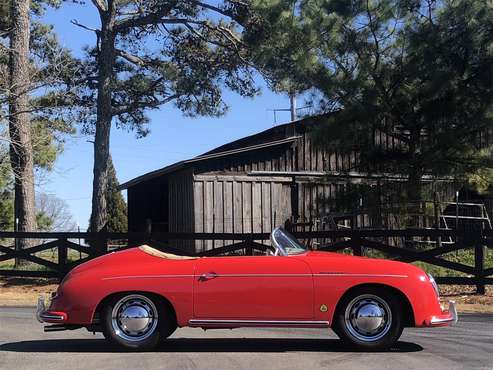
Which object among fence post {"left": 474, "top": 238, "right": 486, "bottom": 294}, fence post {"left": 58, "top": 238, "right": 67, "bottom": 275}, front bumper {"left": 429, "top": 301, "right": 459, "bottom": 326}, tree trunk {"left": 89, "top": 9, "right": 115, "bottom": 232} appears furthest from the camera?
tree trunk {"left": 89, "top": 9, "right": 115, "bottom": 232}

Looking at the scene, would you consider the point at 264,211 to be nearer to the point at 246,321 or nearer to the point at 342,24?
the point at 342,24

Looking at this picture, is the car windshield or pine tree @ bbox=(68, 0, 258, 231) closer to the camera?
the car windshield

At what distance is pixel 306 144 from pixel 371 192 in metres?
7.57

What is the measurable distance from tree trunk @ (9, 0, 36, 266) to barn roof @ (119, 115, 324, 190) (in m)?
4.71

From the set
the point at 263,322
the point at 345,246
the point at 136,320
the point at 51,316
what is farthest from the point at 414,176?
the point at 51,316

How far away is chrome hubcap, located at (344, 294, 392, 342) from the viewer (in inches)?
281

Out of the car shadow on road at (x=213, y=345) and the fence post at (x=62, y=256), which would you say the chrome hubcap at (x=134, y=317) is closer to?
the car shadow on road at (x=213, y=345)

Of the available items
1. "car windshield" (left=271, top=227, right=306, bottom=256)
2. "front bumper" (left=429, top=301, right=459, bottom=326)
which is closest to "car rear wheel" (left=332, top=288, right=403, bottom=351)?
"front bumper" (left=429, top=301, right=459, bottom=326)

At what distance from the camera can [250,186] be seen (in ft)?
72.5

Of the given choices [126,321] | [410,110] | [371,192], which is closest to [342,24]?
[410,110]

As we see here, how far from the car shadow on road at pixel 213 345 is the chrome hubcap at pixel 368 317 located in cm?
27

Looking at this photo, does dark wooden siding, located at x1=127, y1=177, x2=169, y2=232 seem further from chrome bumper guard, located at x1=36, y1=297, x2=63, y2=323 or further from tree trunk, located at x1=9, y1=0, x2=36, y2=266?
chrome bumper guard, located at x1=36, y1=297, x2=63, y2=323

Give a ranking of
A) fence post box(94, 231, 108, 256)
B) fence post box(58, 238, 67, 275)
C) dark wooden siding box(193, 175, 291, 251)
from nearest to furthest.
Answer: fence post box(58, 238, 67, 275) → fence post box(94, 231, 108, 256) → dark wooden siding box(193, 175, 291, 251)

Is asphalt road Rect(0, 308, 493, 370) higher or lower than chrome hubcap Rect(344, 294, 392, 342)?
lower
